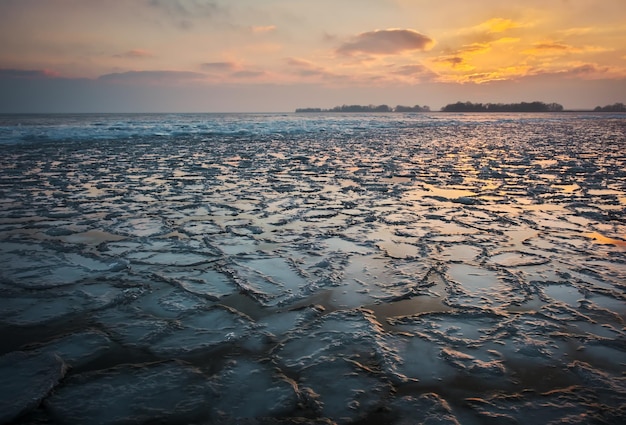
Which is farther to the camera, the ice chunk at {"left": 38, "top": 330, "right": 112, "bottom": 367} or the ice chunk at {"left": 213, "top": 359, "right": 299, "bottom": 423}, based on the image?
the ice chunk at {"left": 38, "top": 330, "right": 112, "bottom": 367}

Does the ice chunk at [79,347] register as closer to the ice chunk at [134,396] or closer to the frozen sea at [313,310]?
the frozen sea at [313,310]

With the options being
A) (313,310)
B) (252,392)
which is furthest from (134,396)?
(313,310)

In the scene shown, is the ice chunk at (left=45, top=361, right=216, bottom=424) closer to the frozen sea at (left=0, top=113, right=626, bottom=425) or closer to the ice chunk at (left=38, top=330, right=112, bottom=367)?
the frozen sea at (left=0, top=113, right=626, bottom=425)

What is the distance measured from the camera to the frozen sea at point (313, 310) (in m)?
1.81

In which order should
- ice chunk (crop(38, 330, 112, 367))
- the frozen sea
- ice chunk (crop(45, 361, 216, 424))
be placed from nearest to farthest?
ice chunk (crop(45, 361, 216, 424)) → the frozen sea → ice chunk (crop(38, 330, 112, 367))

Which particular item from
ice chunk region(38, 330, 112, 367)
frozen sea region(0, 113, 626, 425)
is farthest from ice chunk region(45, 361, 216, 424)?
ice chunk region(38, 330, 112, 367)

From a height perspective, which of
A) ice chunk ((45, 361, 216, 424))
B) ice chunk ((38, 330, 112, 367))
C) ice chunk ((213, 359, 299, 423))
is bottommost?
ice chunk ((45, 361, 216, 424))

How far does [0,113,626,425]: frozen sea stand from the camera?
1808 millimetres

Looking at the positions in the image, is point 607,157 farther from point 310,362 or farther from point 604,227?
point 310,362

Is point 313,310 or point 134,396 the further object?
point 313,310

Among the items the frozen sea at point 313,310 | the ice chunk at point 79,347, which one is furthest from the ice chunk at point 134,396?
the ice chunk at point 79,347

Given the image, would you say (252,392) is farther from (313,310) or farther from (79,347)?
(79,347)

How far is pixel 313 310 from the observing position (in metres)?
2.69

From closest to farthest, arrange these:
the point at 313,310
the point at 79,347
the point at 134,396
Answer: the point at 134,396 < the point at 79,347 < the point at 313,310
